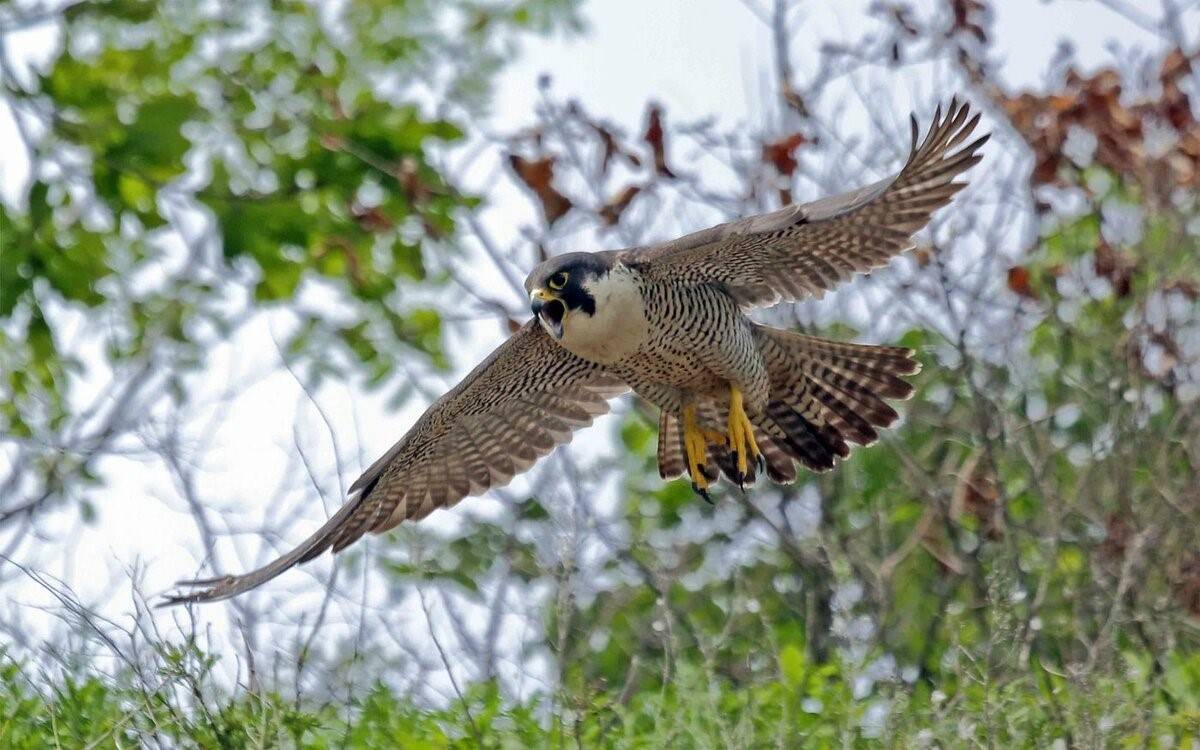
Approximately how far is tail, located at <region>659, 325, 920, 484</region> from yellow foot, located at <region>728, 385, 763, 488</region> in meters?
0.14

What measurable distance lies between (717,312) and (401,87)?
→ 5388 millimetres

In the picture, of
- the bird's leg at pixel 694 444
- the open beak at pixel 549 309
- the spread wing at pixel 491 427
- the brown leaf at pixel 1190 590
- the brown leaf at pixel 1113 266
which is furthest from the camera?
the brown leaf at pixel 1113 266

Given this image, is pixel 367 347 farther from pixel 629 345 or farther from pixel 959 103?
pixel 959 103

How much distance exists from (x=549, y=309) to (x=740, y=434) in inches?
34.6

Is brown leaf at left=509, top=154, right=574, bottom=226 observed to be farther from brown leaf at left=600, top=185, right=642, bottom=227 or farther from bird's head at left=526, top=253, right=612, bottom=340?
bird's head at left=526, top=253, right=612, bottom=340

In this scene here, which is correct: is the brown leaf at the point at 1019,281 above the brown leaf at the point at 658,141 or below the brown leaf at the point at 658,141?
below

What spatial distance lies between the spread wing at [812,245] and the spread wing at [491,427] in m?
0.52

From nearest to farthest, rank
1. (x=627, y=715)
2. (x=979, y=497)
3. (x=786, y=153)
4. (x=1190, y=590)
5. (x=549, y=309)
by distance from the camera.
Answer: (x=627, y=715)
(x=549, y=309)
(x=1190, y=590)
(x=786, y=153)
(x=979, y=497)

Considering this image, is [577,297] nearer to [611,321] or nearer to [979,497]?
[611,321]

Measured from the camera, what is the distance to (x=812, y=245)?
619cm

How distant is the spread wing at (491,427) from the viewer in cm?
631

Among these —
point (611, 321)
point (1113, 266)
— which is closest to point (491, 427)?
point (611, 321)

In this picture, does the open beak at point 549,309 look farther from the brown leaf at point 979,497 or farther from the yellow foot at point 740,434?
the brown leaf at point 979,497

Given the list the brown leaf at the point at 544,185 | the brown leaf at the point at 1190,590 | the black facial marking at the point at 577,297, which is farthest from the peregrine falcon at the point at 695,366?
the brown leaf at the point at 1190,590
